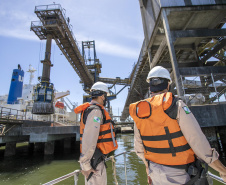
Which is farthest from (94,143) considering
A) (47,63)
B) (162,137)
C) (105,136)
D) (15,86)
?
(15,86)

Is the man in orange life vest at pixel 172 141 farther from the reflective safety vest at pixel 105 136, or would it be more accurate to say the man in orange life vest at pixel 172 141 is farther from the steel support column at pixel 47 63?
the steel support column at pixel 47 63

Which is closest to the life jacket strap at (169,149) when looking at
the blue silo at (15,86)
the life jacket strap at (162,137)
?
the life jacket strap at (162,137)

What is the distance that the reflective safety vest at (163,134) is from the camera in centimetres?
135

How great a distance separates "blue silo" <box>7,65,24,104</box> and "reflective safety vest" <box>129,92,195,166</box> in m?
31.7

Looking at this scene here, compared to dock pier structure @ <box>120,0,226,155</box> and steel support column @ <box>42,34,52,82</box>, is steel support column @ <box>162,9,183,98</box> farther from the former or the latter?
steel support column @ <box>42,34,52,82</box>

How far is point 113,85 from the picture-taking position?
24.7 meters

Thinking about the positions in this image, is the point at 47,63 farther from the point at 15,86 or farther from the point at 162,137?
the point at 15,86

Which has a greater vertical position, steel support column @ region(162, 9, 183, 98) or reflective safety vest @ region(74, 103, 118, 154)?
steel support column @ region(162, 9, 183, 98)

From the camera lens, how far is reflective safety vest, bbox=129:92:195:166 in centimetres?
135

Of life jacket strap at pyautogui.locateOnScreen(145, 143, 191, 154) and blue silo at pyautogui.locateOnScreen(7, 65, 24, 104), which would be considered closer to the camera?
life jacket strap at pyautogui.locateOnScreen(145, 143, 191, 154)

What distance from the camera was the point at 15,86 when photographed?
27531 mm

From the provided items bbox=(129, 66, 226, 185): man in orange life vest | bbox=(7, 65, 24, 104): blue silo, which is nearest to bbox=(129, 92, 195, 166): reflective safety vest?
bbox=(129, 66, 226, 185): man in orange life vest

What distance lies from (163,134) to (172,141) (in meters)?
0.11

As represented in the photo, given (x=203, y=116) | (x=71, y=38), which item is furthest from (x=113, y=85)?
(x=203, y=116)
